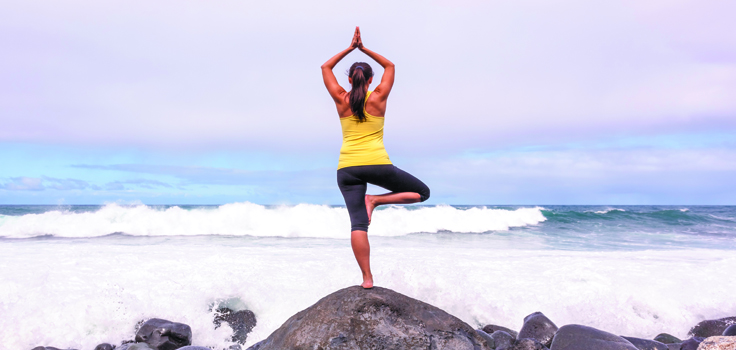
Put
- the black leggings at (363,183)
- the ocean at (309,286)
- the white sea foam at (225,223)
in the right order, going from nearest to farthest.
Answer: the black leggings at (363,183) → the ocean at (309,286) → the white sea foam at (225,223)

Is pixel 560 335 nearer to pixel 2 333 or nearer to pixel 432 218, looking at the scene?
pixel 2 333

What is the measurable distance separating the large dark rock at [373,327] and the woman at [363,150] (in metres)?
0.34

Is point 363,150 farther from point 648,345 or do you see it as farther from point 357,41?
point 648,345

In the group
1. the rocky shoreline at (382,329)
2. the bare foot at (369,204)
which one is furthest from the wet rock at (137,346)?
the bare foot at (369,204)

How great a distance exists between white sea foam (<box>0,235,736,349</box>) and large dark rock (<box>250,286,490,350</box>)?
3415 millimetres

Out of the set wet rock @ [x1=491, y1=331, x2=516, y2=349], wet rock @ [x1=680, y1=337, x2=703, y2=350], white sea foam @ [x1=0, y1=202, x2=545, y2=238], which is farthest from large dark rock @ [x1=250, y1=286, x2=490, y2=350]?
white sea foam @ [x1=0, y1=202, x2=545, y2=238]

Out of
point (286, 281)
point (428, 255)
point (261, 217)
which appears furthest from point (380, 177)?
point (261, 217)

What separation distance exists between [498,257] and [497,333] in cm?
686

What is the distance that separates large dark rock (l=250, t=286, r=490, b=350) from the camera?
4027mm

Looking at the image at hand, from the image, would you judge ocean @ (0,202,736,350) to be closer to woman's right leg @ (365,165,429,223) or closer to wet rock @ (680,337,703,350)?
wet rock @ (680,337,703,350)

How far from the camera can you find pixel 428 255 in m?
13.0

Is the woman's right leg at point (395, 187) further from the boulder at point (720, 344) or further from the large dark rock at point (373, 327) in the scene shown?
the boulder at point (720, 344)

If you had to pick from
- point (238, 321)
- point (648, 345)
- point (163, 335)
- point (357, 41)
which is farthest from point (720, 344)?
point (163, 335)

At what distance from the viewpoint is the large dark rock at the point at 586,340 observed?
4883 mm
